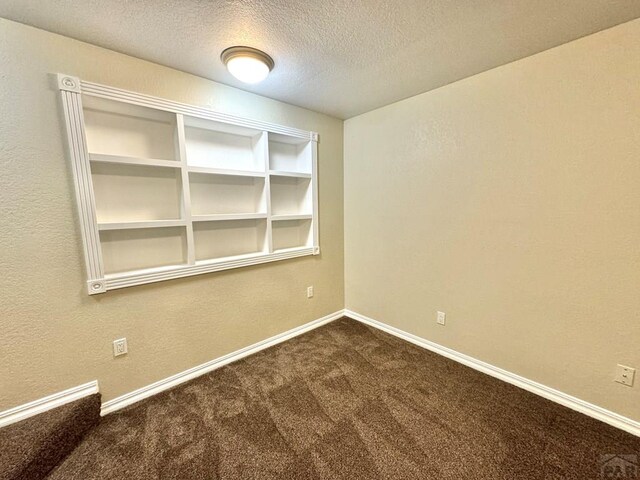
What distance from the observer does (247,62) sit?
1682 millimetres

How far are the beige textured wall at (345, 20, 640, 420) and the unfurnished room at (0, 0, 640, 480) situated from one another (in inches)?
0.5

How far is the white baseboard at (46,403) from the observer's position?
1.47 m

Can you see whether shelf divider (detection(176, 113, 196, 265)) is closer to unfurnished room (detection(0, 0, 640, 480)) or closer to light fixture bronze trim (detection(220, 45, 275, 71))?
unfurnished room (detection(0, 0, 640, 480))

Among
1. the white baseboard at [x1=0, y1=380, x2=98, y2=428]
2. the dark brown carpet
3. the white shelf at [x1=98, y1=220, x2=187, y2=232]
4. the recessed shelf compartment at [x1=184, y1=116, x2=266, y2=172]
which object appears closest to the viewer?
the dark brown carpet

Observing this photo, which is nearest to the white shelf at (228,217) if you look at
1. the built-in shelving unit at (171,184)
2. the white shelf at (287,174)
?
the built-in shelving unit at (171,184)

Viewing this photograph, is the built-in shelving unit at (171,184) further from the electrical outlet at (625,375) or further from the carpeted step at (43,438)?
the electrical outlet at (625,375)

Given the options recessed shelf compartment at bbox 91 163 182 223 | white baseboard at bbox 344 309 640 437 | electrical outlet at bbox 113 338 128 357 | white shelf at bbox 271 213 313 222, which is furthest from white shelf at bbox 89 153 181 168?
white baseboard at bbox 344 309 640 437

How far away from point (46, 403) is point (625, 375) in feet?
11.4

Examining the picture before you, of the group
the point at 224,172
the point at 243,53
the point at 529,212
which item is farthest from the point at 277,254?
the point at 529,212

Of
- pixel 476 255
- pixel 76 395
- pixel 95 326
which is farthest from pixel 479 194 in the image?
pixel 76 395

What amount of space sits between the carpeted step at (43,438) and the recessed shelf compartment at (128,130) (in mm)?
1618

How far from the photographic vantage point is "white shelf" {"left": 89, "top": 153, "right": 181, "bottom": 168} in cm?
166

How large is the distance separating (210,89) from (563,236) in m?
2.75

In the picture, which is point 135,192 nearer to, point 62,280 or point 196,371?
point 62,280
